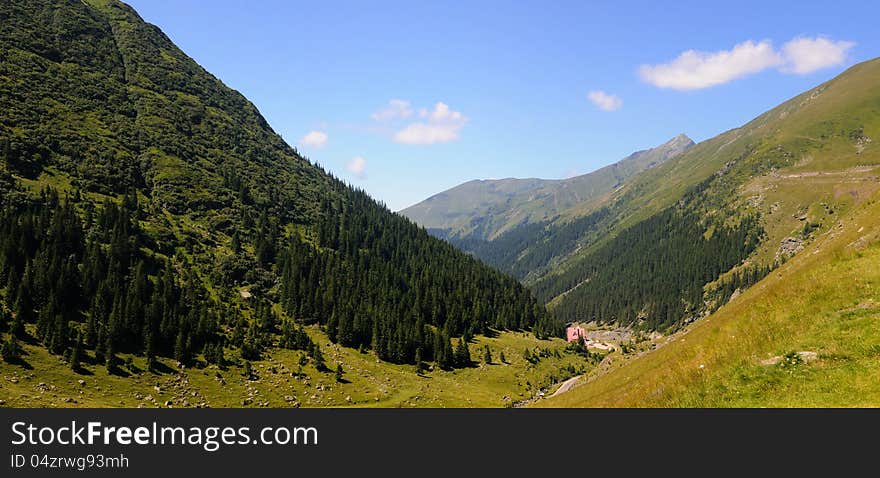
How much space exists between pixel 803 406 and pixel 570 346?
131m

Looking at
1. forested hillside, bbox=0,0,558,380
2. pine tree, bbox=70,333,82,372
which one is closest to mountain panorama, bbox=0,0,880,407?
pine tree, bbox=70,333,82,372

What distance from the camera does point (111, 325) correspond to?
70750 millimetres

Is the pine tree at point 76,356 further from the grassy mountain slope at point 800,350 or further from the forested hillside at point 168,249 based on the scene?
the grassy mountain slope at point 800,350

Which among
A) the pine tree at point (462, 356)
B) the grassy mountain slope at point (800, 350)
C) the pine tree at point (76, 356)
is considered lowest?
the pine tree at point (462, 356)

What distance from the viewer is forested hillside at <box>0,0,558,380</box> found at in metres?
76.4

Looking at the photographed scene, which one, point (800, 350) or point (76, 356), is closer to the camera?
point (800, 350)

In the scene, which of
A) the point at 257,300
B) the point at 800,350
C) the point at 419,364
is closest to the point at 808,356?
the point at 800,350

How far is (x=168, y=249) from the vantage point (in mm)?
108750

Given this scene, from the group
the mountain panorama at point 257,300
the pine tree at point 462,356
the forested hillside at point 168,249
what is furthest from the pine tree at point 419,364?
the pine tree at point 462,356

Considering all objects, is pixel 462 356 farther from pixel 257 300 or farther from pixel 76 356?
pixel 76 356

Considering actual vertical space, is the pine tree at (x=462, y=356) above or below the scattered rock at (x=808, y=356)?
below

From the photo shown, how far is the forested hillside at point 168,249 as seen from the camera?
7644 centimetres

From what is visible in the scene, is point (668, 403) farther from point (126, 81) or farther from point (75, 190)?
point (126, 81)
